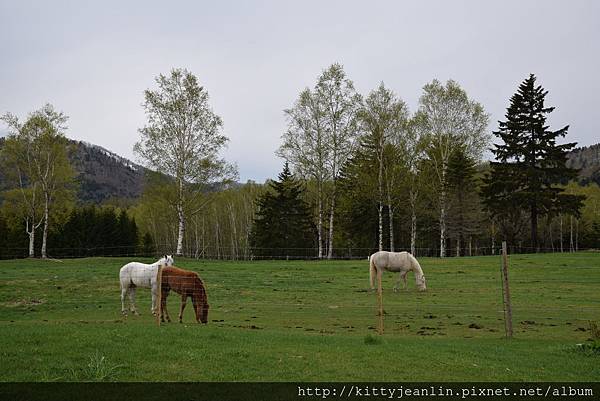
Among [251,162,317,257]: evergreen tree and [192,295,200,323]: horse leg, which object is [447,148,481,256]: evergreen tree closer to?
[251,162,317,257]: evergreen tree

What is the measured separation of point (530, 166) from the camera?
39.9 meters

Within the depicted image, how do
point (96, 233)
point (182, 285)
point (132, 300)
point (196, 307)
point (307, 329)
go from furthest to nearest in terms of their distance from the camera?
1. point (96, 233)
2. point (132, 300)
3. point (182, 285)
4. point (196, 307)
5. point (307, 329)

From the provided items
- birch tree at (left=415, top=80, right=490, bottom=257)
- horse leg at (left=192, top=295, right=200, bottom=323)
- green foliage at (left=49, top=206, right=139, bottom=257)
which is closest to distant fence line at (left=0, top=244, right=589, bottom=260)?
green foliage at (left=49, top=206, right=139, bottom=257)

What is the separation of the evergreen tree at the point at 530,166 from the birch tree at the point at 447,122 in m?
2.24

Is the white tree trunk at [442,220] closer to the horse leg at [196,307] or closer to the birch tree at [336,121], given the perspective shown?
the birch tree at [336,121]

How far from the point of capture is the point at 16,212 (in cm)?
3988

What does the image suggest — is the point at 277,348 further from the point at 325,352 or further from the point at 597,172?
the point at 597,172

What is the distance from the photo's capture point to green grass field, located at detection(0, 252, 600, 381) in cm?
745

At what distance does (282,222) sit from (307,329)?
121ft

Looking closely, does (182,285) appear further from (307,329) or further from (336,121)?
(336,121)

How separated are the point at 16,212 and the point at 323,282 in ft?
96.1

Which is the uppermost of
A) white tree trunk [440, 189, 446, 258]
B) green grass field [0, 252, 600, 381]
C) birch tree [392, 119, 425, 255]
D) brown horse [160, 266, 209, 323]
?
birch tree [392, 119, 425, 255]

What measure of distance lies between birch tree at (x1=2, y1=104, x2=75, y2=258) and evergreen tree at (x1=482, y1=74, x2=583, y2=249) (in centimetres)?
3554


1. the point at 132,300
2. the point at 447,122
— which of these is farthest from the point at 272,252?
the point at 132,300
